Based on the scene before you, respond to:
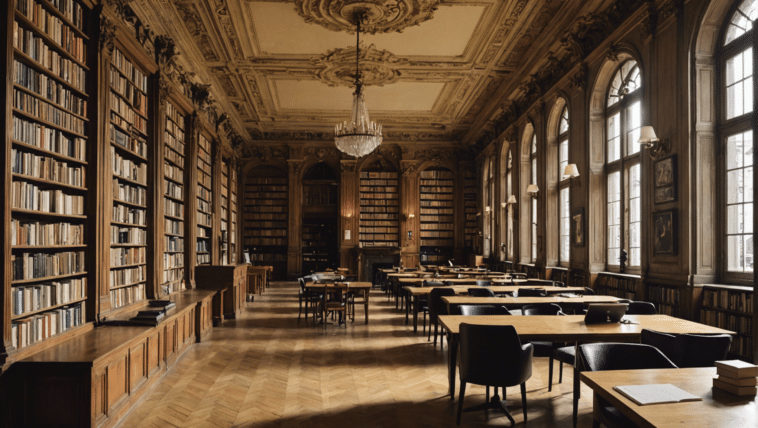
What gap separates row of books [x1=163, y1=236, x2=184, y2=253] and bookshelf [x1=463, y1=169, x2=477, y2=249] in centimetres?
Result: 1041

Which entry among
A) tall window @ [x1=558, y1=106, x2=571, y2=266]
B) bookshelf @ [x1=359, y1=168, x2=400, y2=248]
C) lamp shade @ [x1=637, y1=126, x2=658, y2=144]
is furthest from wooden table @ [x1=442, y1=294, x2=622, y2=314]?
bookshelf @ [x1=359, y1=168, x2=400, y2=248]

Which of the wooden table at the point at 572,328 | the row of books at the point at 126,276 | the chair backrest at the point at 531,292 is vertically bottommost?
the chair backrest at the point at 531,292

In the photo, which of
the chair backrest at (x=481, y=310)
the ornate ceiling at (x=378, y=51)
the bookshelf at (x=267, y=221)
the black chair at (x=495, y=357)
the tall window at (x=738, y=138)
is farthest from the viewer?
the bookshelf at (x=267, y=221)

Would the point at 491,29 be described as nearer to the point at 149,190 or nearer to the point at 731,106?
the point at 731,106

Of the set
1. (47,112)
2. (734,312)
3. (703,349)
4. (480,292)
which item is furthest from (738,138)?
(47,112)

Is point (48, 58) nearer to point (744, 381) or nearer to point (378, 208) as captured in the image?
point (744, 381)

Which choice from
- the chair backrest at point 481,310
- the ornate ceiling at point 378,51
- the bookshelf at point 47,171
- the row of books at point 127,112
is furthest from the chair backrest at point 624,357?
the ornate ceiling at point 378,51

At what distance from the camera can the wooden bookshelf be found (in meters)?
17.4

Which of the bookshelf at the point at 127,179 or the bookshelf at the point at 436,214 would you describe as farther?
the bookshelf at the point at 436,214

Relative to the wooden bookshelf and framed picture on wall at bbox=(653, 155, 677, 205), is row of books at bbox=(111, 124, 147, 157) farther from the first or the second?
Answer: the wooden bookshelf

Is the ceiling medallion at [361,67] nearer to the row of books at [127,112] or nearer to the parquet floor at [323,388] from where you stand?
the row of books at [127,112]

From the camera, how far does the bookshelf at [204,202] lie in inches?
412

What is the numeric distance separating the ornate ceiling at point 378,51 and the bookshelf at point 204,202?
1428 mm

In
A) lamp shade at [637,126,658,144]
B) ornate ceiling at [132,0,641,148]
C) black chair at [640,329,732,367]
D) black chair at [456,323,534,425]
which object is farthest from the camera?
ornate ceiling at [132,0,641,148]
